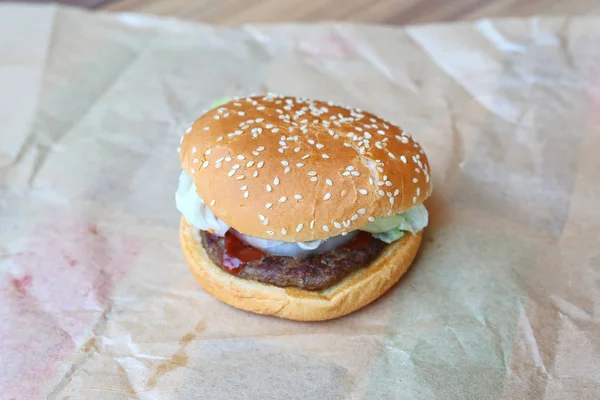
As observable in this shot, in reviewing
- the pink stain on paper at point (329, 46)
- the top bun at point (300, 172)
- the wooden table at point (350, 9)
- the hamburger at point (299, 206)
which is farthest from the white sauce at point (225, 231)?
the wooden table at point (350, 9)

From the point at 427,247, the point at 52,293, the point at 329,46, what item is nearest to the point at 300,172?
the point at 427,247

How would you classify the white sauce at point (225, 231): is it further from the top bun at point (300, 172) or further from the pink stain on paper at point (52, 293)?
the pink stain on paper at point (52, 293)

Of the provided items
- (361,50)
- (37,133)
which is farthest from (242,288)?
(361,50)

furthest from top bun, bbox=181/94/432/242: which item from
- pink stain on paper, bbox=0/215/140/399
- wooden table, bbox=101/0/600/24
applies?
wooden table, bbox=101/0/600/24

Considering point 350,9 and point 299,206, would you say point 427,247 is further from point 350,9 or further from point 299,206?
point 350,9

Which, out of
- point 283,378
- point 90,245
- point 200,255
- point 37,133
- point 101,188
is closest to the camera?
point 283,378

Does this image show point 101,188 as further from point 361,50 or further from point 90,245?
point 361,50
